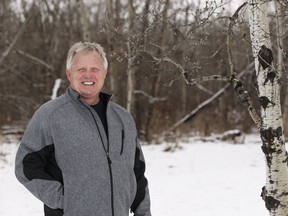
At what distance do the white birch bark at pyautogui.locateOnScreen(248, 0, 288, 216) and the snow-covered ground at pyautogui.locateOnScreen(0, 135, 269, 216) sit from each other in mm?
2013

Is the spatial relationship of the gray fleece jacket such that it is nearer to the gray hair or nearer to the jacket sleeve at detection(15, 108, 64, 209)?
the jacket sleeve at detection(15, 108, 64, 209)

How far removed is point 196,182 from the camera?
312 inches

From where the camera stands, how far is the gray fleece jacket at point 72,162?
2320mm

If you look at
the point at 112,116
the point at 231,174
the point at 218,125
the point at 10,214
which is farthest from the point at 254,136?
the point at 112,116

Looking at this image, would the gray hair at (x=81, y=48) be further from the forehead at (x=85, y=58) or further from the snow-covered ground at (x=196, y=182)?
the snow-covered ground at (x=196, y=182)

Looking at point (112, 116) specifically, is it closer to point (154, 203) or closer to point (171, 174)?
point (154, 203)

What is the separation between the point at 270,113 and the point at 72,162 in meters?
2.13

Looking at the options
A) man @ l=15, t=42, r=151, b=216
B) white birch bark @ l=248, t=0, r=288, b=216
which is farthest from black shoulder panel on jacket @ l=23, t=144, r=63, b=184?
white birch bark @ l=248, t=0, r=288, b=216

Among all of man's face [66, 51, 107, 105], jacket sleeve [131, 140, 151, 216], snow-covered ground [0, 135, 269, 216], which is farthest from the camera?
snow-covered ground [0, 135, 269, 216]

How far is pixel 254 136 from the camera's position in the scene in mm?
14625

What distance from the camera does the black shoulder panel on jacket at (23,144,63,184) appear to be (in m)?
2.32

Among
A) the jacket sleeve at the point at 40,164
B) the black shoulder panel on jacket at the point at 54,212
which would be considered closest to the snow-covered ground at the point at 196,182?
the black shoulder panel on jacket at the point at 54,212

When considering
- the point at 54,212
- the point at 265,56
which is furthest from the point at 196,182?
the point at 54,212

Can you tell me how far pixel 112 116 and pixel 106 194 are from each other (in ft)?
1.39
